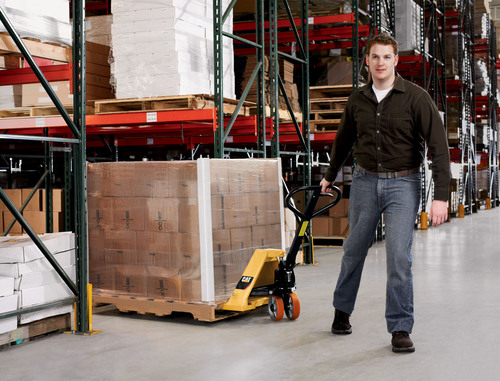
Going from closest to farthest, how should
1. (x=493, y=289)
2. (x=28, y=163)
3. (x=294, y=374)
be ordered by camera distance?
(x=294, y=374)
(x=493, y=289)
(x=28, y=163)

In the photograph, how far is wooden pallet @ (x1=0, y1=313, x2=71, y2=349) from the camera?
441 centimetres

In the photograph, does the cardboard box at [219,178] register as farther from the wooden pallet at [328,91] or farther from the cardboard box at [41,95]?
the wooden pallet at [328,91]

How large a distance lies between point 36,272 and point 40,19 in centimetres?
193

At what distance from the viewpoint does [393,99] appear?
4.17 m

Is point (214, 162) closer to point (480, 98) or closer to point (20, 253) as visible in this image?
point (20, 253)

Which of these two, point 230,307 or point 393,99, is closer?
point 393,99

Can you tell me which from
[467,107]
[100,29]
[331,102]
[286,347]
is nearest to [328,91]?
[331,102]

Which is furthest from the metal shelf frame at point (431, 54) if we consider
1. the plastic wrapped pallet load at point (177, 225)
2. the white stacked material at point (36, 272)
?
the white stacked material at point (36, 272)

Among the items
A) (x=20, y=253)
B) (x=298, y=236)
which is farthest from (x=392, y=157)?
(x=20, y=253)

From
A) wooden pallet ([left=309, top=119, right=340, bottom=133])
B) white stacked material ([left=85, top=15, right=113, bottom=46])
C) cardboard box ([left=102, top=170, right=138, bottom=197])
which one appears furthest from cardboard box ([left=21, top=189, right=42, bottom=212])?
wooden pallet ([left=309, top=119, right=340, bottom=133])

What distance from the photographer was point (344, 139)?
4555 mm

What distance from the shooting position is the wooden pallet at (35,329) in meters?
4.41

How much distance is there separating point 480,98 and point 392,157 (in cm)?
1943

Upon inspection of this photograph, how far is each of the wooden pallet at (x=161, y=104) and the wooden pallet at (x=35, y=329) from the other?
2.77 meters
